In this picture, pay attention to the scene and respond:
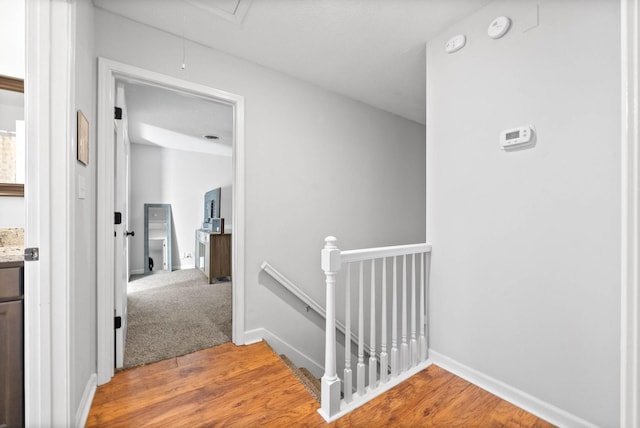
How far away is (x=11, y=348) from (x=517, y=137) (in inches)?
98.4

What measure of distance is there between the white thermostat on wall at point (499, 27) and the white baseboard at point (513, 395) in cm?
199

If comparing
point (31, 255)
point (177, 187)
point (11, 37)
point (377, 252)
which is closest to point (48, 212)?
point (31, 255)

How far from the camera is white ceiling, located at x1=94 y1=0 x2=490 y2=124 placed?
1646mm

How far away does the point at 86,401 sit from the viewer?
1402mm

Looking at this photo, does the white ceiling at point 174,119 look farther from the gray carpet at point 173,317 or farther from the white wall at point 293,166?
the gray carpet at point 173,317

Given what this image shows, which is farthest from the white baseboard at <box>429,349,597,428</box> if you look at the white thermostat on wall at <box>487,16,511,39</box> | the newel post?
the white thermostat on wall at <box>487,16,511,39</box>

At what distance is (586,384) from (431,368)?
2.58 feet

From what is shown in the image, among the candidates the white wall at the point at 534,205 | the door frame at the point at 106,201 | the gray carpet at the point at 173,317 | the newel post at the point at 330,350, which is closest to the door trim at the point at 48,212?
the door frame at the point at 106,201

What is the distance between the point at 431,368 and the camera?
6.00 ft

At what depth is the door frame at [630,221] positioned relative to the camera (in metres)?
0.68

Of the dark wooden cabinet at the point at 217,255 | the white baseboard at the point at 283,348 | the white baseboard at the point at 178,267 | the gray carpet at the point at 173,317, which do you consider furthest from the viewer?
the white baseboard at the point at 178,267

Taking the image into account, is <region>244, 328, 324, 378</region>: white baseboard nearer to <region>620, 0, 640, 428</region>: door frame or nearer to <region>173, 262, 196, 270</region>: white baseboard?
<region>620, 0, 640, 428</region>: door frame

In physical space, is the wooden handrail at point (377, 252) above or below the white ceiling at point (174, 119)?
below

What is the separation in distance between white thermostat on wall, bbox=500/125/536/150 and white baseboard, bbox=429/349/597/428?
1.35 metres
